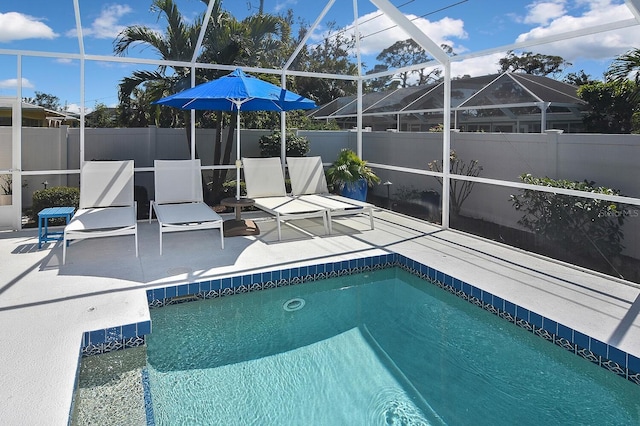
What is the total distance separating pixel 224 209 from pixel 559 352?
684 cm

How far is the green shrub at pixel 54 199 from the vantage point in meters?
7.55

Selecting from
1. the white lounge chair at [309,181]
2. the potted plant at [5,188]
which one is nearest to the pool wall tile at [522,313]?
the white lounge chair at [309,181]

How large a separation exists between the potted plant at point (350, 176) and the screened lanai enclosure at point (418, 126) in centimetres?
47

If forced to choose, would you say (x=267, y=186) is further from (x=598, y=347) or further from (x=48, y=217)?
(x=598, y=347)

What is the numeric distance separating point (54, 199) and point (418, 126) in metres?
7.21

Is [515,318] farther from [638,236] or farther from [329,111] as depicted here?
[329,111]

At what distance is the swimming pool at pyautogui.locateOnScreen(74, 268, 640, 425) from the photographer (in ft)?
10.4

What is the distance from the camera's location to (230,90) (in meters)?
6.04

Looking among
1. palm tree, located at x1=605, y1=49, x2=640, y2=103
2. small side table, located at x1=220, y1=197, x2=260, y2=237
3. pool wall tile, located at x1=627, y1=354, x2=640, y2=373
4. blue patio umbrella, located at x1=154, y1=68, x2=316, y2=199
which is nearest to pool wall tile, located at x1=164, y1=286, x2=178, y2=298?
small side table, located at x1=220, y1=197, x2=260, y2=237

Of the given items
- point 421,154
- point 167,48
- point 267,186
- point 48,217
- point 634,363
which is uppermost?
point 167,48

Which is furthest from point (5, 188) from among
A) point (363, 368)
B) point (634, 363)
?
point (634, 363)

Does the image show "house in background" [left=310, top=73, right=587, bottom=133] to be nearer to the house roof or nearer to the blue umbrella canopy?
the house roof

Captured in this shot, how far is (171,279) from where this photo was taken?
4.88 m

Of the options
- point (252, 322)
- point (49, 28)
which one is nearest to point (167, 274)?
point (252, 322)
